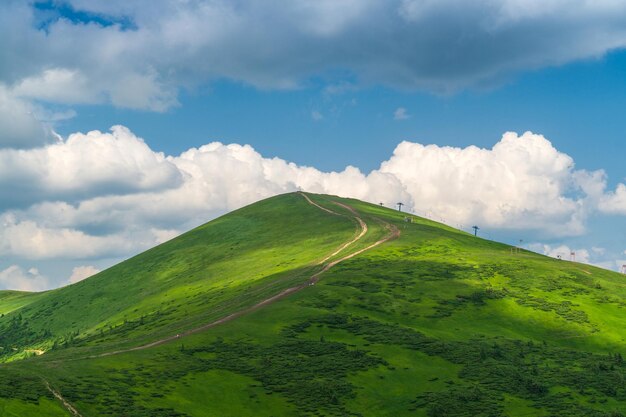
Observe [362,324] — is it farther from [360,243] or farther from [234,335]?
[360,243]

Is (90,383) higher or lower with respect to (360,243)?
lower

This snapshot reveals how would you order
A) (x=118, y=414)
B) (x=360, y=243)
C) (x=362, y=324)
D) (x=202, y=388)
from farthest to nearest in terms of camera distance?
(x=360, y=243)
(x=362, y=324)
(x=202, y=388)
(x=118, y=414)

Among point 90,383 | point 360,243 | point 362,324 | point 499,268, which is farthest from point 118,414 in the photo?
point 360,243

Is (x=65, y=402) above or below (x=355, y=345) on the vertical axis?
above

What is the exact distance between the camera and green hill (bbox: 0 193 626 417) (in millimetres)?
73000

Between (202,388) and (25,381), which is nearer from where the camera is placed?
(25,381)

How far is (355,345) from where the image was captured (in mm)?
94250

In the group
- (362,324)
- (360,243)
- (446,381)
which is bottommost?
(446,381)

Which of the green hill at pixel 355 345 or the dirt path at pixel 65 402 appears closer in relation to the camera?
the dirt path at pixel 65 402

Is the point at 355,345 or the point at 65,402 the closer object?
the point at 65,402

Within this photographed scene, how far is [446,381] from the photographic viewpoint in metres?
84.0

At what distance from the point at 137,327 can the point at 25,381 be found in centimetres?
6370

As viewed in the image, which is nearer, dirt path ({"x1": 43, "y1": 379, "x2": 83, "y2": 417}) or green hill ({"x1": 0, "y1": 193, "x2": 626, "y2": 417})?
dirt path ({"x1": 43, "y1": 379, "x2": 83, "y2": 417})

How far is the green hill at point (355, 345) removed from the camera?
2874 inches
